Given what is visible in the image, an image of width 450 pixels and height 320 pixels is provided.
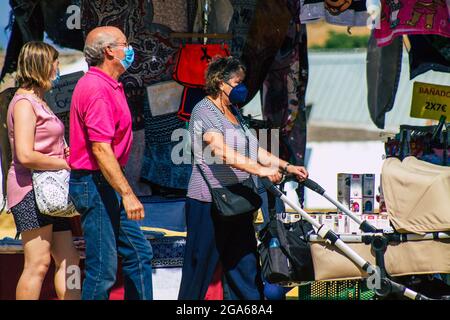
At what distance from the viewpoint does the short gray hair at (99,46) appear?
5109mm

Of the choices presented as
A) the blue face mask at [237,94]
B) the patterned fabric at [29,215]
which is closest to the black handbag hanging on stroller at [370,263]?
the blue face mask at [237,94]

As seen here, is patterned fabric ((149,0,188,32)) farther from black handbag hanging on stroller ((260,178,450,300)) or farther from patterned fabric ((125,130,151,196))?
black handbag hanging on stroller ((260,178,450,300))

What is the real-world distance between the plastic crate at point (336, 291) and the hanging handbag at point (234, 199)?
3.30 feet

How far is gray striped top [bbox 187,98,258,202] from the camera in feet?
17.6

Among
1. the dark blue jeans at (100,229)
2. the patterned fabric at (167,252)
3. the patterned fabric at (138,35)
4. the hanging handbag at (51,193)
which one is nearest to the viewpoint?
the dark blue jeans at (100,229)

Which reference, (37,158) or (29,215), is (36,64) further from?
(29,215)

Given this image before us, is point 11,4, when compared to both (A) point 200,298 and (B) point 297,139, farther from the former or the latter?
(A) point 200,298

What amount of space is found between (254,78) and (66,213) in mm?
2627

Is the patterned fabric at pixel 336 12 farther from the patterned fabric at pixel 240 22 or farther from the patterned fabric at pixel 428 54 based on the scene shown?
the patterned fabric at pixel 428 54

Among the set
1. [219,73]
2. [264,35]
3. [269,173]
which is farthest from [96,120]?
[264,35]

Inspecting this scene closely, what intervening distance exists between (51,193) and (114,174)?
52cm

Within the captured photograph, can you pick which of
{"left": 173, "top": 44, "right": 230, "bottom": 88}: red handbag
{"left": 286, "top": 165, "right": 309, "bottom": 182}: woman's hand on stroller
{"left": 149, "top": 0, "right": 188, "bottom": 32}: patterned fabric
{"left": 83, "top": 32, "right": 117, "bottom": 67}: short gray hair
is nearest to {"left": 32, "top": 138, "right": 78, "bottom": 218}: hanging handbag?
{"left": 83, "top": 32, "right": 117, "bottom": 67}: short gray hair

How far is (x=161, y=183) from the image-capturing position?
754cm

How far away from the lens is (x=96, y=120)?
4.91m
